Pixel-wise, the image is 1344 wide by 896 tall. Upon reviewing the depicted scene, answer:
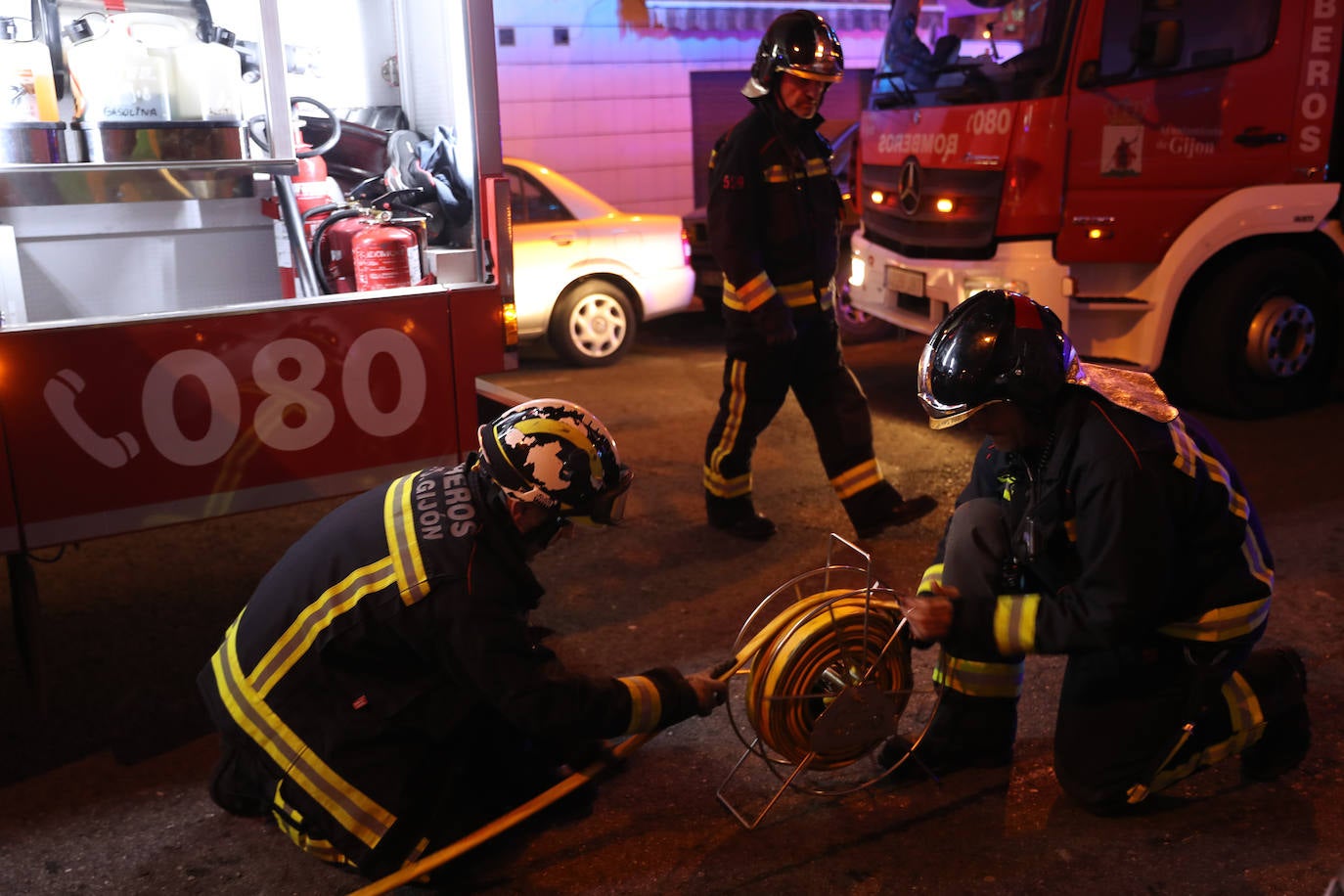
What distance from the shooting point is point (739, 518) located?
518 centimetres

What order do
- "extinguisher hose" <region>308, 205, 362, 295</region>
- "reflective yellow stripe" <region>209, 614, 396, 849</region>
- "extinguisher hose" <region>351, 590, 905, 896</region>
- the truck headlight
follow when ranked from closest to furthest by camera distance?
"reflective yellow stripe" <region>209, 614, 396, 849</region> < "extinguisher hose" <region>351, 590, 905, 896</region> < "extinguisher hose" <region>308, 205, 362, 295</region> < the truck headlight

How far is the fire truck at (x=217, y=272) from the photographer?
347 cm

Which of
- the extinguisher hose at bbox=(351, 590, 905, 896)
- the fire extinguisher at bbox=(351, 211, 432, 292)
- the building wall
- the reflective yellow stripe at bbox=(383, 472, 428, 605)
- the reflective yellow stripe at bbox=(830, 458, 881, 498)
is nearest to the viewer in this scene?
the reflective yellow stripe at bbox=(383, 472, 428, 605)

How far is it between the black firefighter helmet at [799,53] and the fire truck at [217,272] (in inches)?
44.5

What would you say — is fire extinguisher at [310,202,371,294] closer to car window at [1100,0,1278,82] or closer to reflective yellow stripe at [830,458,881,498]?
reflective yellow stripe at [830,458,881,498]

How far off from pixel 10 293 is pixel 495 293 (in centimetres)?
172

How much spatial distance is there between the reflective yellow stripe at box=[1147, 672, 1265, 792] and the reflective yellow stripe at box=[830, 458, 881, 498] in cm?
206

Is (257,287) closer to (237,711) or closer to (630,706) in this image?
(237,711)

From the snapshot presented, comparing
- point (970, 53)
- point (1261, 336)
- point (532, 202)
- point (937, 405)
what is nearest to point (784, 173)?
point (937, 405)

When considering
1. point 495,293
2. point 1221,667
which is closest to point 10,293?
point 495,293

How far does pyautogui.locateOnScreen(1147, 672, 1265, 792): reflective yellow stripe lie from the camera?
2.99 metres

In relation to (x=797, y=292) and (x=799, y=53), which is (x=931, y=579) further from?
(x=799, y=53)

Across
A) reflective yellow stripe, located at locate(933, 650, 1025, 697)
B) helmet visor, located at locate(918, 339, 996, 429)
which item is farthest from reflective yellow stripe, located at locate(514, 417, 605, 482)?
reflective yellow stripe, located at locate(933, 650, 1025, 697)

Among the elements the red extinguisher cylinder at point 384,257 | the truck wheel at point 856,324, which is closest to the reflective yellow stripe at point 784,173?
the red extinguisher cylinder at point 384,257
